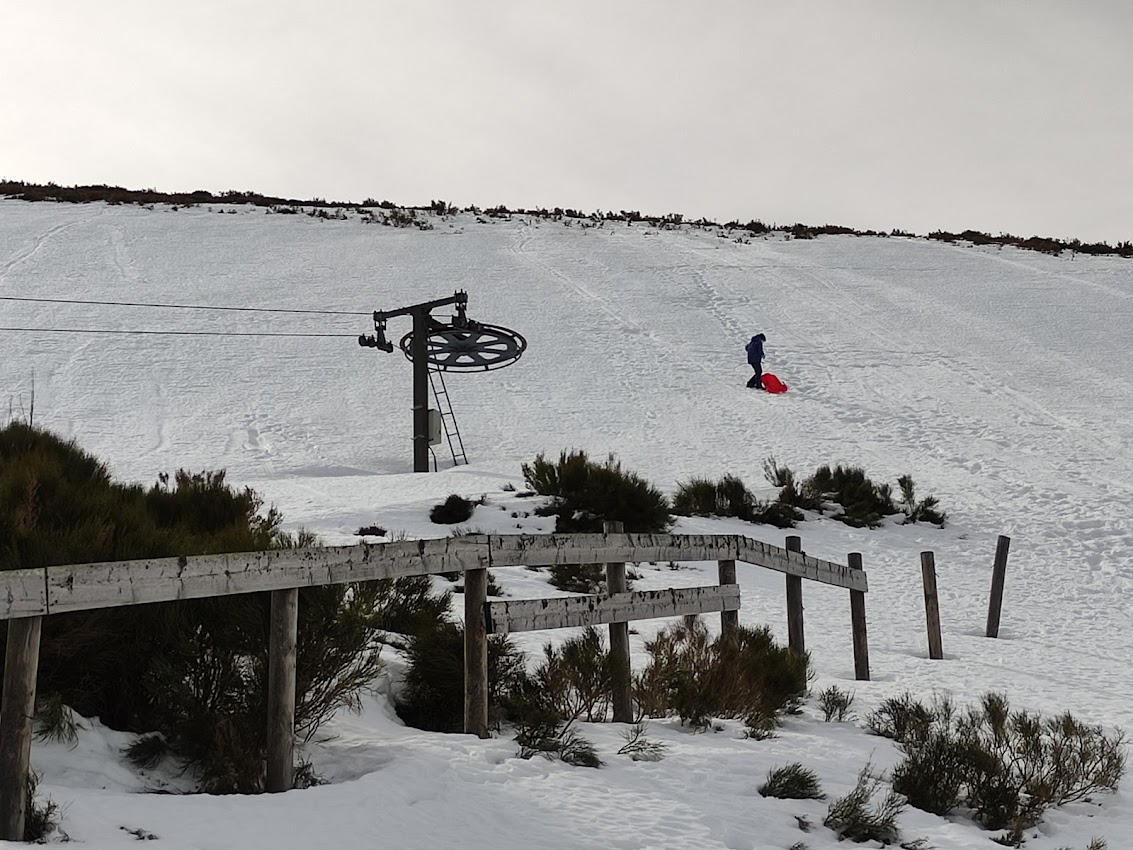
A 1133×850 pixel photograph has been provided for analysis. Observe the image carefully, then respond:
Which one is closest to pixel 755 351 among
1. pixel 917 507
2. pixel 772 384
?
pixel 772 384

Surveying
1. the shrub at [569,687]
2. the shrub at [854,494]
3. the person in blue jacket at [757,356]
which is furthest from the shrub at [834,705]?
the person in blue jacket at [757,356]

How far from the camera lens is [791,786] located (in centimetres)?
502

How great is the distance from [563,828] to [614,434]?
50.7 feet

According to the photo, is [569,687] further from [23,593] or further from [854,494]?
[854,494]

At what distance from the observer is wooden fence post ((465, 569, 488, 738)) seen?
5207 millimetres

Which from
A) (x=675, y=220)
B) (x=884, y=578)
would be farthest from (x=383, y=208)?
(x=884, y=578)

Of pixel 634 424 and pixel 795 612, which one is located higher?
pixel 634 424

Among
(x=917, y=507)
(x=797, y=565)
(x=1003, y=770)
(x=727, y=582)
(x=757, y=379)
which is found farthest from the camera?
(x=757, y=379)

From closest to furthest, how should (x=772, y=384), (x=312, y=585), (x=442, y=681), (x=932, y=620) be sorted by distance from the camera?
(x=312, y=585) < (x=442, y=681) < (x=932, y=620) < (x=772, y=384)

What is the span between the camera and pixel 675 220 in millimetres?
47781

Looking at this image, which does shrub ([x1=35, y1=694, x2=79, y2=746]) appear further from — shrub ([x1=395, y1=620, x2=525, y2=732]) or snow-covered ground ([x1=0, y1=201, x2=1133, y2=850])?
shrub ([x1=395, y1=620, x2=525, y2=732])

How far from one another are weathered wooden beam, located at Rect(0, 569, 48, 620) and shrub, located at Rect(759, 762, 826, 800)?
323 centimetres

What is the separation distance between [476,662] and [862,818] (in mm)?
1877

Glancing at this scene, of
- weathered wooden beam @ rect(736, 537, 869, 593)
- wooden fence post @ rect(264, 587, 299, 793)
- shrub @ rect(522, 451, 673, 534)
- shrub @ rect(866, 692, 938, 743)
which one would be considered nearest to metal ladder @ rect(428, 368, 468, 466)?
shrub @ rect(522, 451, 673, 534)
